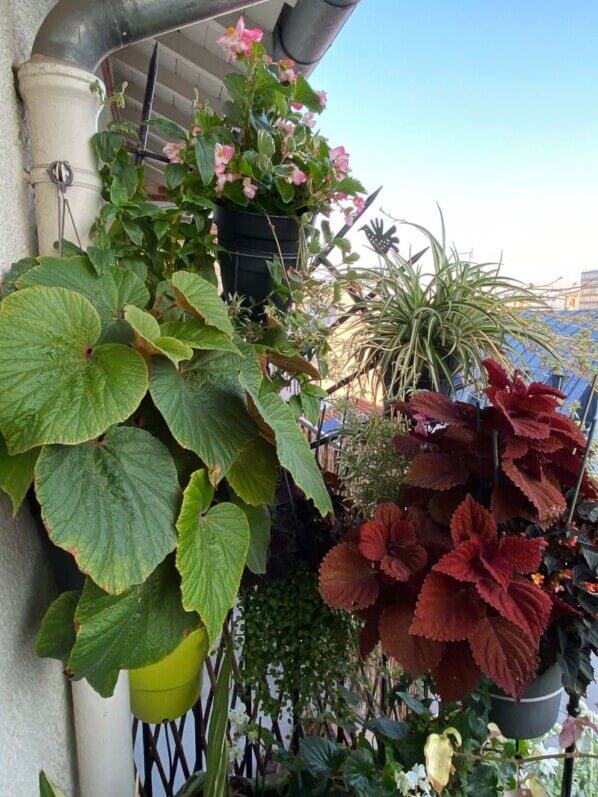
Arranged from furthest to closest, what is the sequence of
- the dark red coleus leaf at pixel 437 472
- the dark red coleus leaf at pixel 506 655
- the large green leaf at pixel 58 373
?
the dark red coleus leaf at pixel 437 472 → the dark red coleus leaf at pixel 506 655 → the large green leaf at pixel 58 373

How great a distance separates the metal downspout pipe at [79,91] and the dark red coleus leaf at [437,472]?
0.57 meters

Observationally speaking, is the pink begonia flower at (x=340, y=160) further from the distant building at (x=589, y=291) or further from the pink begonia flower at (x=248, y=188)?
the distant building at (x=589, y=291)

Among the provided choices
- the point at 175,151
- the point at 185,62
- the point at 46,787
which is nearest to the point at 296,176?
the point at 175,151

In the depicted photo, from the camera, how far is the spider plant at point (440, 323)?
0.85 meters

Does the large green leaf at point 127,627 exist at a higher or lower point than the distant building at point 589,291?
lower

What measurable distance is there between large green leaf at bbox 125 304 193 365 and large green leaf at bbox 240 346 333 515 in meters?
0.08

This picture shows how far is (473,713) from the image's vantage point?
29.0 inches

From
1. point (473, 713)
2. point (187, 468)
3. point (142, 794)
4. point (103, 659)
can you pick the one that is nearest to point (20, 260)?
point (187, 468)

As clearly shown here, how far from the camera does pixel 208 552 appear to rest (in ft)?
1.79

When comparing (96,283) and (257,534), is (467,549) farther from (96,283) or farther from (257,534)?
(96,283)

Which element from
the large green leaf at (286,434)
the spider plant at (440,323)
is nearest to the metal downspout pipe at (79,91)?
the large green leaf at (286,434)

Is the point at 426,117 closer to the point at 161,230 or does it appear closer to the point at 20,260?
the point at 161,230

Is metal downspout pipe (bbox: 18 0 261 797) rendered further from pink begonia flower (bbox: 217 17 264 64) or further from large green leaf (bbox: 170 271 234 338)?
large green leaf (bbox: 170 271 234 338)

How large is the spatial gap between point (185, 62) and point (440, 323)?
5.49ft
